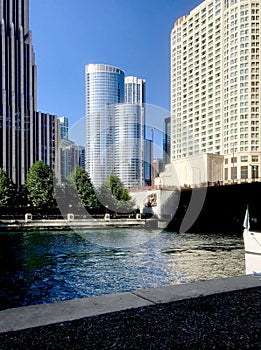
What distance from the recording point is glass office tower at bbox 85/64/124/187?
24000 millimetres

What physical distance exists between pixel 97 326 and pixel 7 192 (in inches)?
2616

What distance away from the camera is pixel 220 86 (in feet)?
426

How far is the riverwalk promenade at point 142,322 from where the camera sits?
12.6 feet

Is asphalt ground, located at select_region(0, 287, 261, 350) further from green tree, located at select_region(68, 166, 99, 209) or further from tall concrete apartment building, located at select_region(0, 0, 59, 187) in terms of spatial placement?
tall concrete apartment building, located at select_region(0, 0, 59, 187)

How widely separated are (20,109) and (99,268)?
330ft

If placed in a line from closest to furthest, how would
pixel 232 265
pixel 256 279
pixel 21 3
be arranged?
pixel 256 279, pixel 232 265, pixel 21 3

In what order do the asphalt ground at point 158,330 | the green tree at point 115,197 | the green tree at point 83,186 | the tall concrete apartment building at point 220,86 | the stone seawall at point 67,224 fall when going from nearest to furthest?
the asphalt ground at point 158,330 < the stone seawall at point 67,224 < the green tree at point 83,186 < the green tree at point 115,197 < the tall concrete apartment building at point 220,86

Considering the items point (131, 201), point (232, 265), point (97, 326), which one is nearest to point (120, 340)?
point (97, 326)

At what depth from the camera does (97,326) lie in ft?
13.7

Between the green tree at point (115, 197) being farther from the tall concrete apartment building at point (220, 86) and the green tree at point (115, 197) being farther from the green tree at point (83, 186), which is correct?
the tall concrete apartment building at point (220, 86)

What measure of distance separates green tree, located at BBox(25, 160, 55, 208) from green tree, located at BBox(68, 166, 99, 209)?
649 centimetres

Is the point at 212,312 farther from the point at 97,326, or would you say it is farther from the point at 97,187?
the point at 97,187

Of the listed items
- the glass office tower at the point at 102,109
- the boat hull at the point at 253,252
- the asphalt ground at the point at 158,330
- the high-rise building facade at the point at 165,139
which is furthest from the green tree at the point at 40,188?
the asphalt ground at the point at 158,330

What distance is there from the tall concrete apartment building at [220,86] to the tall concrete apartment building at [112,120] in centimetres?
8642
